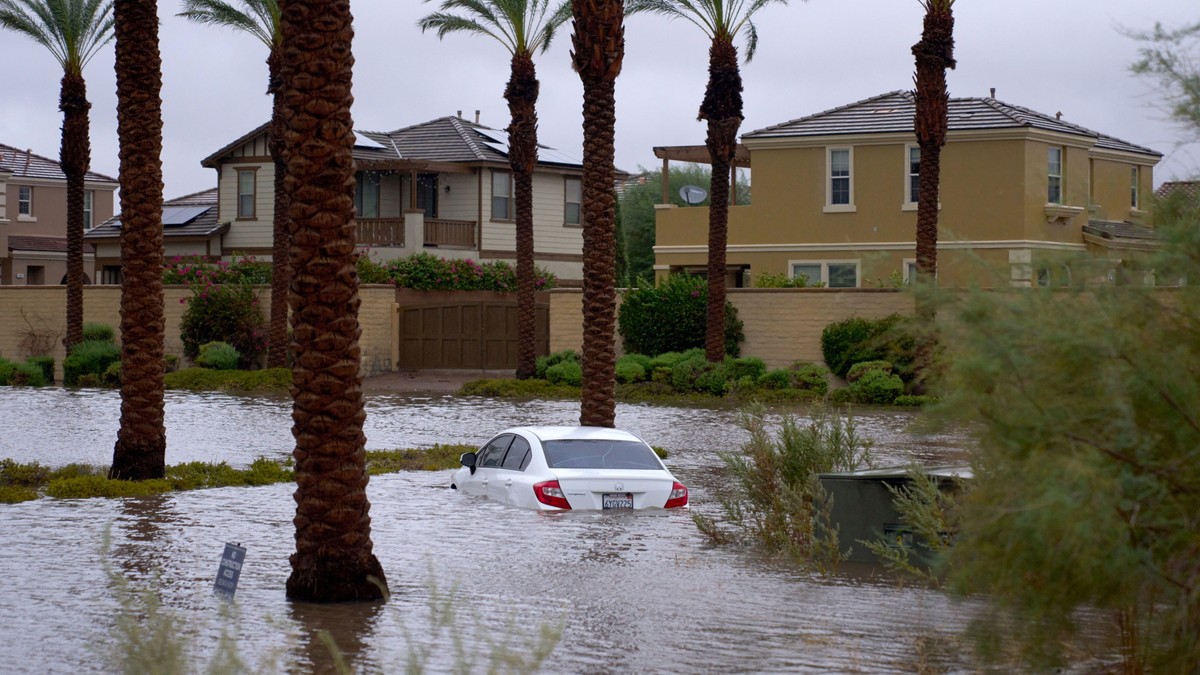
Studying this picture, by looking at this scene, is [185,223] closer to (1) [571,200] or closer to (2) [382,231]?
(2) [382,231]

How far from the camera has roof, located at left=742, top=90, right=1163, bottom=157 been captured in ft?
133

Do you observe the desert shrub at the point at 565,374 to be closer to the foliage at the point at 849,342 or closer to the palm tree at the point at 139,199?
the foliage at the point at 849,342

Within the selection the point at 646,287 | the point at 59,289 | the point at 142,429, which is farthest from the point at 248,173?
the point at 142,429

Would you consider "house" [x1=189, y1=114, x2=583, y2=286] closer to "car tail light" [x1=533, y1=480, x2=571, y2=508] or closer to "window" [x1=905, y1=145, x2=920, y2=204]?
"window" [x1=905, y1=145, x2=920, y2=204]

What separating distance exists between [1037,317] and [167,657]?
12.8ft

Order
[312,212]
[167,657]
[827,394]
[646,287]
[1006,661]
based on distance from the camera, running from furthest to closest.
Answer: [646,287] < [827,394] < [312,212] < [1006,661] < [167,657]

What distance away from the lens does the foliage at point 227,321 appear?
41.6 meters

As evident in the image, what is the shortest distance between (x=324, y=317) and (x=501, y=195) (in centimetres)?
4253

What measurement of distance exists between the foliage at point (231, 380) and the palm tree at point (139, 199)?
752 inches

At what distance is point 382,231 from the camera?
51375mm

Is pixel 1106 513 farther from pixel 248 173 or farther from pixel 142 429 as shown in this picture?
pixel 248 173

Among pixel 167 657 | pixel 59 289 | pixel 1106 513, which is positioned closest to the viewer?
pixel 1106 513

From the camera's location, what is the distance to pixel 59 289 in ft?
150

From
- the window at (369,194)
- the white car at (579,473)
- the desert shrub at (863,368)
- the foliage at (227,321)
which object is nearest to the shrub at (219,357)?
the foliage at (227,321)
